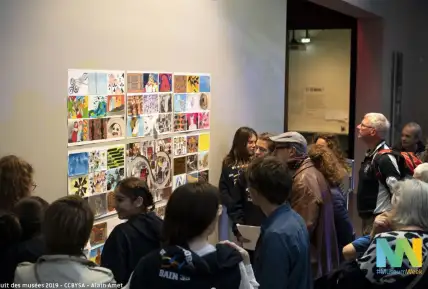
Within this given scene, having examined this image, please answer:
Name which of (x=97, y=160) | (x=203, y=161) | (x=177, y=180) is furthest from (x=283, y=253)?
(x=203, y=161)

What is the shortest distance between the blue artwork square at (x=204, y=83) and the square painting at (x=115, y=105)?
44.1 inches

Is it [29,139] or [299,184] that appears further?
[299,184]

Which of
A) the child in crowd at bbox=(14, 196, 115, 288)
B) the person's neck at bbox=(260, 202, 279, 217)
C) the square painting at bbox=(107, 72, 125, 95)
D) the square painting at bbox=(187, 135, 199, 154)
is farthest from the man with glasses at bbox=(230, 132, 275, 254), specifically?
the child in crowd at bbox=(14, 196, 115, 288)

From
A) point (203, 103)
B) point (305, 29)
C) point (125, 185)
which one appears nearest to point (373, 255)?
point (125, 185)

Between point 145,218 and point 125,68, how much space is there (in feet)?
4.57

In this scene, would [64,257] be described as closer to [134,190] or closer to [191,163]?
[134,190]

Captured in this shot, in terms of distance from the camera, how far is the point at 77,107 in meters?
3.86

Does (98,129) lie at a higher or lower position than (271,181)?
higher

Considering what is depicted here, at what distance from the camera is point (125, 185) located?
335cm

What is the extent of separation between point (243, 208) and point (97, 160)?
62.8 inches

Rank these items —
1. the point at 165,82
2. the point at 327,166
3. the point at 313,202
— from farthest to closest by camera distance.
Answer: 1. the point at 165,82
2. the point at 327,166
3. the point at 313,202

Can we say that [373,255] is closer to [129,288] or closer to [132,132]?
[129,288]

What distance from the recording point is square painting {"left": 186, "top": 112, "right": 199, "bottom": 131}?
506cm

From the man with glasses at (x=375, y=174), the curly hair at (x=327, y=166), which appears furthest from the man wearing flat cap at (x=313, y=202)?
the man with glasses at (x=375, y=174)
